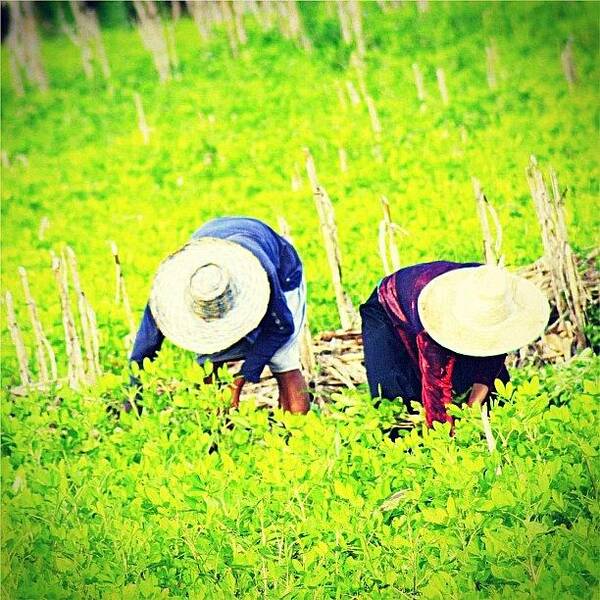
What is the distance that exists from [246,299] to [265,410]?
371mm

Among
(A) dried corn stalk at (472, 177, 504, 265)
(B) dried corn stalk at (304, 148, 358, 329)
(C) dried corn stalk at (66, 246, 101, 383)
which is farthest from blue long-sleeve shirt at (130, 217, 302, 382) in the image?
(A) dried corn stalk at (472, 177, 504, 265)

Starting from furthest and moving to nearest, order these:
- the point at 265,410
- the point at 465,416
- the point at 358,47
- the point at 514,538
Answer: the point at 358,47 → the point at 265,410 → the point at 465,416 → the point at 514,538

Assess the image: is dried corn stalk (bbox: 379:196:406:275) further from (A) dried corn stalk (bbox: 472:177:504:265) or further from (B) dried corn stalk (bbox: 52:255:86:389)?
(B) dried corn stalk (bbox: 52:255:86:389)

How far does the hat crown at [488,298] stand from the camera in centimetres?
428

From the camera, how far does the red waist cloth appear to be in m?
4.36

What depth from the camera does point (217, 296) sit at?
177 inches

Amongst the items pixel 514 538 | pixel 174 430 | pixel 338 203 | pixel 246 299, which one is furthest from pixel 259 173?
pixel 514 538

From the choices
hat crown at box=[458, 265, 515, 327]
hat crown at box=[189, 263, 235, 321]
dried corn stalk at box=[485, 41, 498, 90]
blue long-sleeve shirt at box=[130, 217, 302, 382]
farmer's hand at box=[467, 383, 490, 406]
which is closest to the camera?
hat crown at box=[458, 265, 515, 327]

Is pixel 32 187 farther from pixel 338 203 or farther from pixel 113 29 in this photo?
pixel 338 203

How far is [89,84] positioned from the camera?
5.26 metres

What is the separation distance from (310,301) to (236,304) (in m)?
0.37

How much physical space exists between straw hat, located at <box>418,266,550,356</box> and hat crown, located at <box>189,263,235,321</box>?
62 centimetres

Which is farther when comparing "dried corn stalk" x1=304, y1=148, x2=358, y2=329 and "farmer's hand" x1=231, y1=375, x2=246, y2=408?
"dried corn stalk" x1=304, y1=148, x2=358, y2=329

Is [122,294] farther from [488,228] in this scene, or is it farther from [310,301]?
[488,228]
